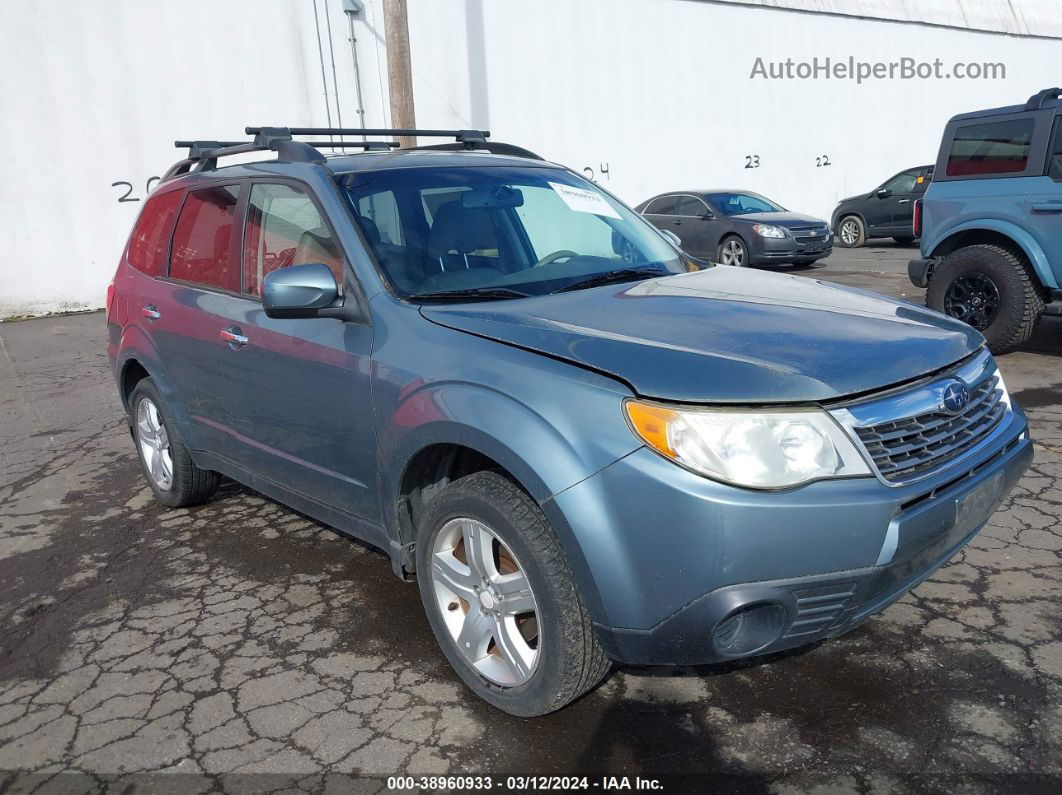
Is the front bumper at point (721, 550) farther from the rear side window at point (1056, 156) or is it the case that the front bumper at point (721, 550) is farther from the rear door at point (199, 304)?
the rear side window at point (1056, 156)

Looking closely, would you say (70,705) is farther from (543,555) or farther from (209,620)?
(543,555)

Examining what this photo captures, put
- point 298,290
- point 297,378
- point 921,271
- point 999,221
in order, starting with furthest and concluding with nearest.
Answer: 1. point 921,271
2. point 999,221
3. point 297,378
4. point 298,290

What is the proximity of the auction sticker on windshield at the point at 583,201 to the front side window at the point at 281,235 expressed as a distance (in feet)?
3.49

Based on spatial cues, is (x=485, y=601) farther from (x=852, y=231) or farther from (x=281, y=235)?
(x=852, y=231)

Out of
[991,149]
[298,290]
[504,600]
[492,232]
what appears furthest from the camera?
[991,149]

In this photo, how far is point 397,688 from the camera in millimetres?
3004

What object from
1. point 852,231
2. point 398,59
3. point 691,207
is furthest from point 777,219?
point 398,59

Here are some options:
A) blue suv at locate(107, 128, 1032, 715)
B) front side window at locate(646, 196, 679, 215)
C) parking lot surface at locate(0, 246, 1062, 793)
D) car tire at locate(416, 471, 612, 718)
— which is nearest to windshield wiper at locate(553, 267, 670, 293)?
blue suv at locate(107, 128, 1032, 715)

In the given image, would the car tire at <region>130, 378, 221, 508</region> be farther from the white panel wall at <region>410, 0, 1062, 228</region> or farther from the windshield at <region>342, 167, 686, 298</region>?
the white panel wall at <region>410, 0, 1062, 228</region>

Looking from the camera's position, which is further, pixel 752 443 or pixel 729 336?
pixel 729 336

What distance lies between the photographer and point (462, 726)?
2.77 meters

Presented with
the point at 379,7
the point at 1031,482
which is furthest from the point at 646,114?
the point at 1031,482

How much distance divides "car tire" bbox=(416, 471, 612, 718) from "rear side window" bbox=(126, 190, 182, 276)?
2464 millimetres

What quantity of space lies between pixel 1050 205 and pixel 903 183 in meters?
10.9
